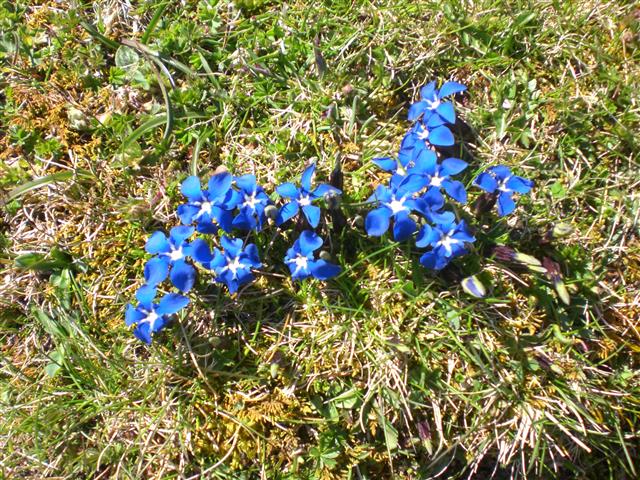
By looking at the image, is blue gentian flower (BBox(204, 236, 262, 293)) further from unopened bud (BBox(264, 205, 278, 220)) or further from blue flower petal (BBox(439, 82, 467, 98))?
blue flower petal (BBox(439, 82, 467, 98))

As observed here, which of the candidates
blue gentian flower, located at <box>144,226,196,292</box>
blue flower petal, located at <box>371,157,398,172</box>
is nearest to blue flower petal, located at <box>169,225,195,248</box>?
blue gentian flower, located at <box>144,226,196,292</box>

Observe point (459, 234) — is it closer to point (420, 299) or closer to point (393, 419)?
point (420, 299)

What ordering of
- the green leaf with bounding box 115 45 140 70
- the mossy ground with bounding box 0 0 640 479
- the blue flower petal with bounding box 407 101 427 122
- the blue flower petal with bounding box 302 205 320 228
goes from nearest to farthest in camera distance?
1. the blue flower petal with bounding box 302 205 320 228
2. the mossy ground with bounding box 0 0 640 479
3. the blue flower petal with bounding box 407 101 427 122
4. the green leaf with bounding box 115 45 140 70

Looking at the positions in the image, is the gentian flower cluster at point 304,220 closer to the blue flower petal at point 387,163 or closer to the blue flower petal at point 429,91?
the blue flower petal at point 387,163

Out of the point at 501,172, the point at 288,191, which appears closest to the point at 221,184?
the point at 288,191

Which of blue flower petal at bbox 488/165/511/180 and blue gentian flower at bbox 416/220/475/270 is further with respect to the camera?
blue flower petal at bbox 488/165/511/180

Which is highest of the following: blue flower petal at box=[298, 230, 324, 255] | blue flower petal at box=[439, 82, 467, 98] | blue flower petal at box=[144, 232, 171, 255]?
blue flower petal at box=[439, 82, 467, 98]

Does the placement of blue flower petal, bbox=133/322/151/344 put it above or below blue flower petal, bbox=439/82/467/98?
below

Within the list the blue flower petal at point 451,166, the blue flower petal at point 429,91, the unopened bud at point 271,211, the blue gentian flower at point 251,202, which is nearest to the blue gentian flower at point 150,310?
the blue gentian flower at point 251,202
